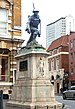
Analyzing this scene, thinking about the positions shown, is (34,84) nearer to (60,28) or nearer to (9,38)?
(9,38)

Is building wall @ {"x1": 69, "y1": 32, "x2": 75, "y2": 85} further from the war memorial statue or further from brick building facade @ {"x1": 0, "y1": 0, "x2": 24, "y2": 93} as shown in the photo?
the war memorial statue

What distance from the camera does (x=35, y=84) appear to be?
61.8 ft

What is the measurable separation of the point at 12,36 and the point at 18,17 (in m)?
2.09

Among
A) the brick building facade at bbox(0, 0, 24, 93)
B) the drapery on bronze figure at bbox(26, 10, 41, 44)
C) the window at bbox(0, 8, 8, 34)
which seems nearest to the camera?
the drapery on bronze figure at bbox(26, 10, 41, 44)

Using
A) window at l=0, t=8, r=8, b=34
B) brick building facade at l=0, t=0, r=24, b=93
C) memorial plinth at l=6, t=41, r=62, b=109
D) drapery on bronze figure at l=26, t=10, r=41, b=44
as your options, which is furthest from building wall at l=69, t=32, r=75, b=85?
memorial plinth at l=6, t=41, r=62, b=109

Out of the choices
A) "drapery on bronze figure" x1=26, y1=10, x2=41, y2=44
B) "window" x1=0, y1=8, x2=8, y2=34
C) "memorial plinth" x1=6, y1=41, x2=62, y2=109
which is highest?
"window" x1=0, y1=8, x2=8, y2=34

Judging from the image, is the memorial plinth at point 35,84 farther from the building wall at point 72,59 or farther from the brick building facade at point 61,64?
the brick building facade at point 61,64

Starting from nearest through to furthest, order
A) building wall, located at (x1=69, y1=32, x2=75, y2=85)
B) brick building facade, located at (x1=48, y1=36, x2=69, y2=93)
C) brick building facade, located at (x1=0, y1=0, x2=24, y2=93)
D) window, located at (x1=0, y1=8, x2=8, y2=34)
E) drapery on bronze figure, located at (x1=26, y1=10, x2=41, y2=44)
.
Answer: drapery on bronze figure, located at (x1=26, y1=10, x2=41, y2=44)
brick building facade, located at (x1=0, y1=0, x2=24, y2=93)
window, located at (x1=0, y1=8, x2=8, y2=34)
building wall, located at (x1=69, y1=32, x2=75, y2=85)
brick building facade, located at (x1=48, y1=36, x2=69, y2=93)

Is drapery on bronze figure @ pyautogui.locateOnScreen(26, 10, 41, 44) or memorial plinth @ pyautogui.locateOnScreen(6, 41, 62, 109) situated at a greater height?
drapery on bronze figure @ pyautogui.locateOnScreen(26, 10, 41, 44)

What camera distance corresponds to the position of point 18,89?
20031 millimetres

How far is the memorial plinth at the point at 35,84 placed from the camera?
1867 cm

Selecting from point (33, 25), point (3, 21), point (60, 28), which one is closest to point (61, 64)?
point (3, 21)

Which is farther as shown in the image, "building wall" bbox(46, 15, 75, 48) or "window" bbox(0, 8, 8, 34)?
"building wall" bbox(46, 15, 75, 48)

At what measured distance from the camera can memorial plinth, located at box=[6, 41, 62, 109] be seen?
735 inches
